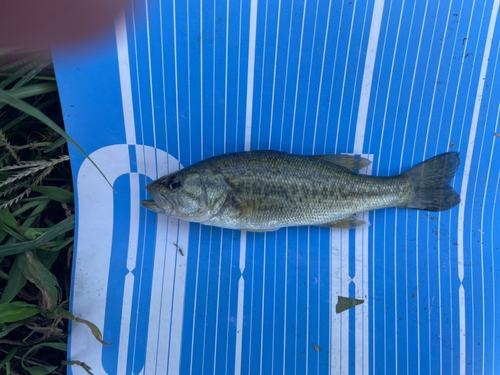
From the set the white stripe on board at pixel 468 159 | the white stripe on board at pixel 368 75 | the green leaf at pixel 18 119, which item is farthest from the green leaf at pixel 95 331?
the white stripe on board at pixel 468 159

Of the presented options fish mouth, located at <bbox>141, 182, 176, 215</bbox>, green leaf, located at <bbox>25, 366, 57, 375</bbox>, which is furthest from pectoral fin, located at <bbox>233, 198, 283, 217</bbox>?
green leaf, located at <bbox>25, 366, 57, 375</bbox>

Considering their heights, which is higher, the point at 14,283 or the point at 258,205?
the point at 258,205

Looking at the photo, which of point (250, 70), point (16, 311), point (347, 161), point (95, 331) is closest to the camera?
point (16, 311)

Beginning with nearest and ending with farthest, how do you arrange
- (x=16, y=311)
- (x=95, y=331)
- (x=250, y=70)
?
(x=16, y=311), (x=95, y=331), (x=250, y=70)

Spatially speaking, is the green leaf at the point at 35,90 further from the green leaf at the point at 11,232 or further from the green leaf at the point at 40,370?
the green leaf at the point at 40,370

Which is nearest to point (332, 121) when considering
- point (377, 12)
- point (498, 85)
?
point (377, 12)

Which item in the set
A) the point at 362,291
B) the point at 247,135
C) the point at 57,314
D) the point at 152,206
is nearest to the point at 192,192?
the point at 152,206

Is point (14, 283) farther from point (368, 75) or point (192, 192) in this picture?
point (368, 75)

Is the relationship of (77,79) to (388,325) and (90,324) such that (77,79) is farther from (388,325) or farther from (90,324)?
(388,325)
